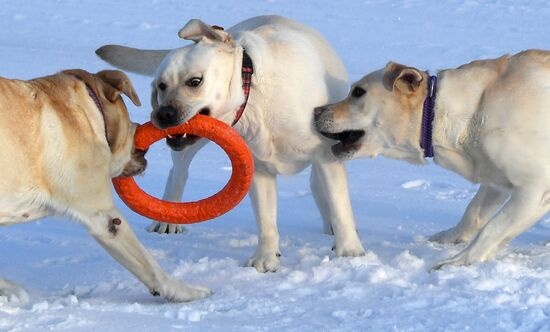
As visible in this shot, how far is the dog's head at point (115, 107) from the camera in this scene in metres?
5.55

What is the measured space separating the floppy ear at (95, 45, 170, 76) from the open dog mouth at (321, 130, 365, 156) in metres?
1.32

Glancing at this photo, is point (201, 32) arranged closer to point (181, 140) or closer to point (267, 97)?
point (267, 97)

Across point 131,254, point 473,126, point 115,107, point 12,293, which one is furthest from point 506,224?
point 12,293

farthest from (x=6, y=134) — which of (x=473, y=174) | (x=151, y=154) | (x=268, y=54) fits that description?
(x=151, y=154)

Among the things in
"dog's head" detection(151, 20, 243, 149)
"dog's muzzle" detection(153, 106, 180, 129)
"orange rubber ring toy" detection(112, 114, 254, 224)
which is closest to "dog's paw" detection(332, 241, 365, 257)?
"orange rubber ring toy" detection(112, 114, 254, 224)

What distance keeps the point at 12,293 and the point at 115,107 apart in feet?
3.76

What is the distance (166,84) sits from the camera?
234 inches

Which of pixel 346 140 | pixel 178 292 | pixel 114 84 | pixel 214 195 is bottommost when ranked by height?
pixel 178 292

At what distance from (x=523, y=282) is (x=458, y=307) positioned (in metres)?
0.53

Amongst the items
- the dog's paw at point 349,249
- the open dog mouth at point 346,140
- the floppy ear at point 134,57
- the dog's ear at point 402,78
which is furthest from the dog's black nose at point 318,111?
the floppy ear at point 134,57

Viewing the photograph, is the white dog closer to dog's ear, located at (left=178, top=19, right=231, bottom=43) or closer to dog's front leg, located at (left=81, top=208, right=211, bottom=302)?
dog's ear, located at (left=178, top=19, right=231, bottom=43)

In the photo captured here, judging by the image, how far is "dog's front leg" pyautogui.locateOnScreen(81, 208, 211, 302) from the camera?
5379 mm

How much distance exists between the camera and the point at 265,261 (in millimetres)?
6254

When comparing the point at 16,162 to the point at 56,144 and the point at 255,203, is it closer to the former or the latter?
the point at 56,144
